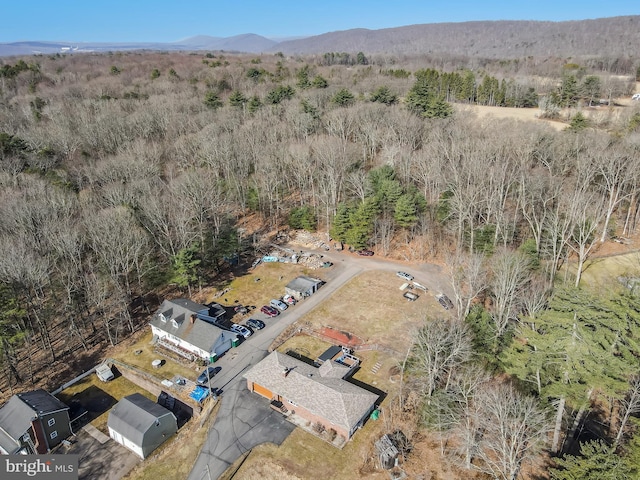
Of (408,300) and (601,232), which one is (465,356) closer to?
(408,300)

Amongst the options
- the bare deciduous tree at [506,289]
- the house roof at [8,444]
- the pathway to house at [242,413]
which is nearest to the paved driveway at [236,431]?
the pathway to house at [242,413]

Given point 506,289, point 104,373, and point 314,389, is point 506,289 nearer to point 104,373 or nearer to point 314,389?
point 314,389

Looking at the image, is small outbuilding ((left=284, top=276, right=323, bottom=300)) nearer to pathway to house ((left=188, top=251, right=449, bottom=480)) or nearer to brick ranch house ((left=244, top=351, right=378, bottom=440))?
pathway to house ((left=188, top=251, right=449, bottom=480))

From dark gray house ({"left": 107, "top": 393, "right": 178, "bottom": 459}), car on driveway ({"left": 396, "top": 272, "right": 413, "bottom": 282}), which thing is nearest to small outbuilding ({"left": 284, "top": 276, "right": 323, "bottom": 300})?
car on driveway ({"left": 396, "top": 272, "right": 413, "bottom": 282})

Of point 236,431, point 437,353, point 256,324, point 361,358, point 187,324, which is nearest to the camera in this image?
point 437,353

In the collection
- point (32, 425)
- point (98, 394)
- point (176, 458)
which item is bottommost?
point (98, 394)

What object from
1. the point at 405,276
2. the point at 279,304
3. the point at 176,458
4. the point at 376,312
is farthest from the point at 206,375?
the point at 405,276

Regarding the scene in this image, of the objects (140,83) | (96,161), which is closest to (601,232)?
(96,161)
